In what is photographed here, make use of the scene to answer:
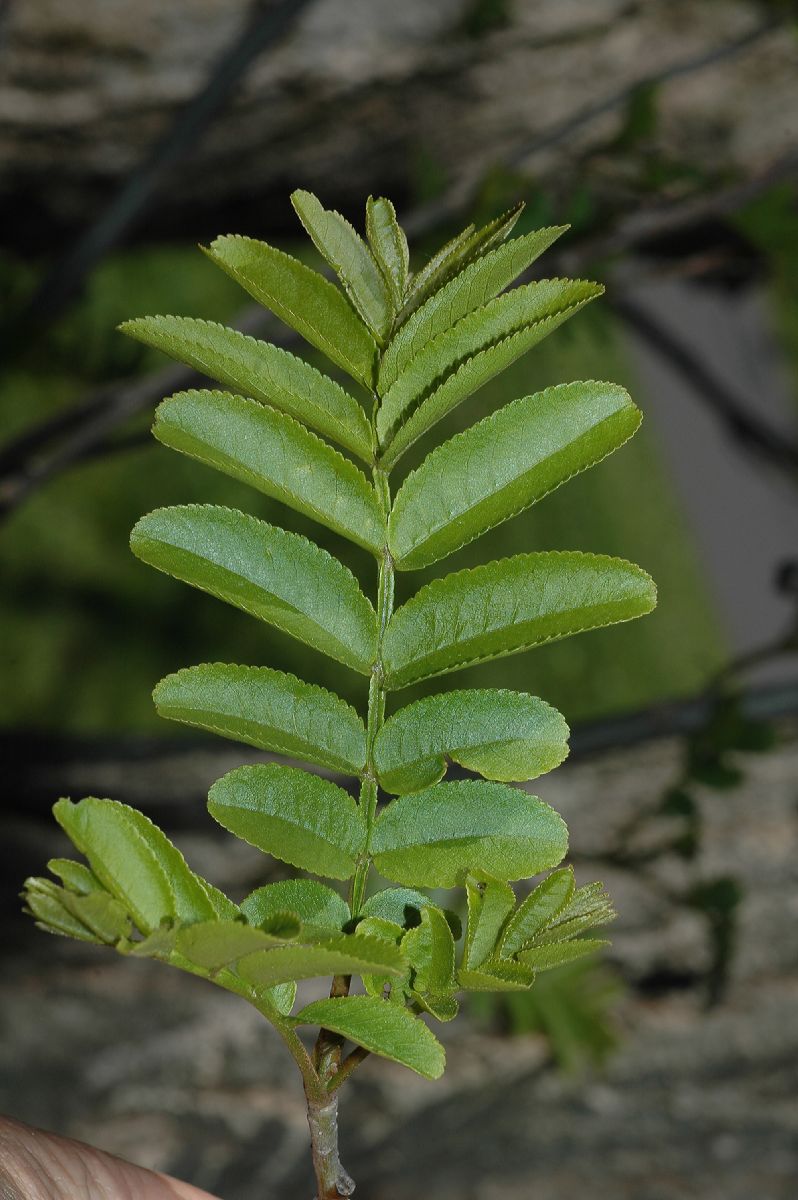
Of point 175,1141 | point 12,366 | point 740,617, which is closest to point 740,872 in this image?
point 175,1141

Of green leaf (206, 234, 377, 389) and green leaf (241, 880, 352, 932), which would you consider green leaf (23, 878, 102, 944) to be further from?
green leaf (206, 234, 377, 389)

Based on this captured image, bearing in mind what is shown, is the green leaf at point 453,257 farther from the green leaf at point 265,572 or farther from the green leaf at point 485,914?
the green leaf at point 485,914

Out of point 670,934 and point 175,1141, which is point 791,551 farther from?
point 175,1141

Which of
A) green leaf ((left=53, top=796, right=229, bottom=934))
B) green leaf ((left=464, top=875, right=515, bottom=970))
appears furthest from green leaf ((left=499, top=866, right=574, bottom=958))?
green leaf ((left=53, top=796, right=229, bottom=934))

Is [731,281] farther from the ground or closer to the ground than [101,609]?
farther from the ground

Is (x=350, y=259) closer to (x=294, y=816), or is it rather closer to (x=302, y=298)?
(x=302, y=298)
